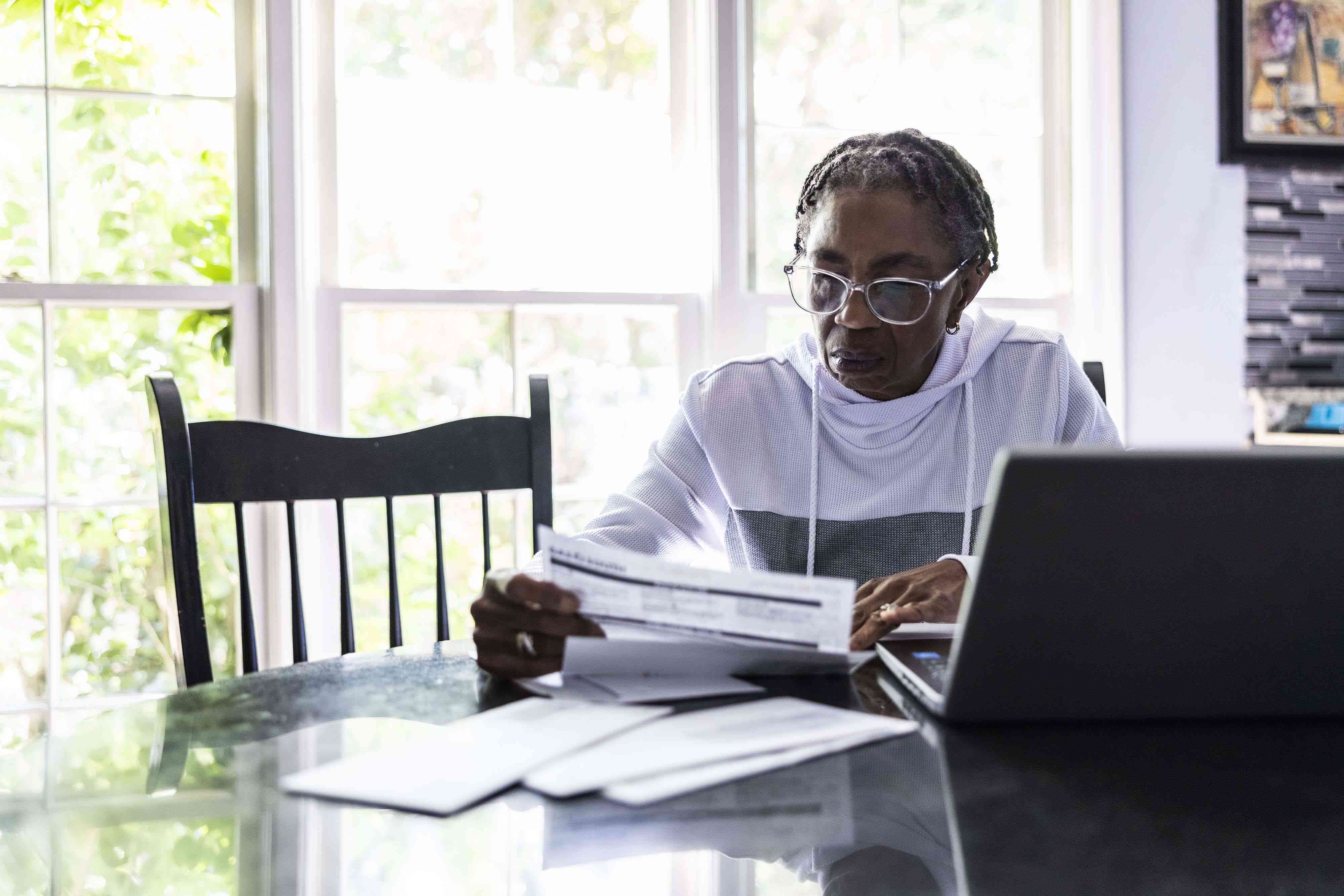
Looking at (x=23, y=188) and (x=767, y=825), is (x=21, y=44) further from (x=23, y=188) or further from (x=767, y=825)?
(x=767, y=825)

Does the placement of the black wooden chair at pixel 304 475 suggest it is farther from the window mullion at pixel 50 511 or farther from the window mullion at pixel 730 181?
the window mullion at pixel 730 181

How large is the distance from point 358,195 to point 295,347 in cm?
35

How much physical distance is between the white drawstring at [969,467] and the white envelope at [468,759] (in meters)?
0.81

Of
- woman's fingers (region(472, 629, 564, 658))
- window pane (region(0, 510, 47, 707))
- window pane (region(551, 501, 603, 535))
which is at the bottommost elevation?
window pane (region(0, 510, 47, 707))

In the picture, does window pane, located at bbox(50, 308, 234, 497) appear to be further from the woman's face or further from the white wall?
the white wall

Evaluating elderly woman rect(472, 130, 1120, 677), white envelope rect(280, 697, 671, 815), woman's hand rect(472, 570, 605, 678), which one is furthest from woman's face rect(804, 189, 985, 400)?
white envelope rect(280, 697, 671, 815)

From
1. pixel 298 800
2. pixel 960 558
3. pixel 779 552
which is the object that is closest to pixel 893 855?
pixel 298 800

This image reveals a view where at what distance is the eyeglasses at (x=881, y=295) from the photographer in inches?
60.3

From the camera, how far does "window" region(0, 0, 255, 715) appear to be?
2.21 m

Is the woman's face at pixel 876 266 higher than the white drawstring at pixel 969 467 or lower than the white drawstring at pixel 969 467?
higher

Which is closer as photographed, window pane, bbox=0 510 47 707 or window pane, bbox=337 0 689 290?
window pane, bbox=0 510 47 707

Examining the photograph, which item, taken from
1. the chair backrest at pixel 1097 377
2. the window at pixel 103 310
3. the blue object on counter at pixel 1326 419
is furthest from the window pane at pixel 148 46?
the blue object on counter at pixel 1326 419

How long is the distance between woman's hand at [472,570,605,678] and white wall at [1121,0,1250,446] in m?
Answer: 2.16

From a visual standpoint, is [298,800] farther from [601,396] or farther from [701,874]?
[601,396]
